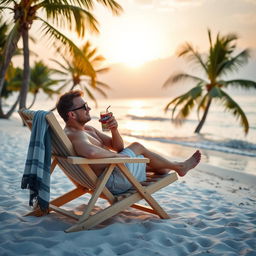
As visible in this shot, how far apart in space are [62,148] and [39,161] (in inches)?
8.2

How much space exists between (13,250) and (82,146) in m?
0.91

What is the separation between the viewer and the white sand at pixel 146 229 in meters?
2.43

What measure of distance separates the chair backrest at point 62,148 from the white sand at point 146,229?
441 mm

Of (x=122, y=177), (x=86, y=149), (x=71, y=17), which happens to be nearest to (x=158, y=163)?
(x=122, y=177)

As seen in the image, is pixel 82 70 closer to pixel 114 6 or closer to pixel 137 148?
pixel 114 6

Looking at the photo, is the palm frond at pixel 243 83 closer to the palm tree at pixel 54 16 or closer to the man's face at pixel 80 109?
the palm tree at pixel 54 16

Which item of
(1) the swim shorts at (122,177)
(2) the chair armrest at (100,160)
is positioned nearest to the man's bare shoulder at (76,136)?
(2) the chair armrest at (100,160)

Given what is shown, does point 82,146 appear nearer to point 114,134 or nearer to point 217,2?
point 114,134

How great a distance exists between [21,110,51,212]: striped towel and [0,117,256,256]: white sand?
0.33 meters

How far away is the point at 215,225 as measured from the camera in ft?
10.1

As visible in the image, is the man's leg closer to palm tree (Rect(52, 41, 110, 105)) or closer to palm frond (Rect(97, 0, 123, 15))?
palm frond (Rect(97, 0, 123, 15))

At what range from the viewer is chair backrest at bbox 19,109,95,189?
2521 mm

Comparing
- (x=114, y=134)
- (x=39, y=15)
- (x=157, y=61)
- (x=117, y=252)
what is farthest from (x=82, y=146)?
(x=157, y=61)

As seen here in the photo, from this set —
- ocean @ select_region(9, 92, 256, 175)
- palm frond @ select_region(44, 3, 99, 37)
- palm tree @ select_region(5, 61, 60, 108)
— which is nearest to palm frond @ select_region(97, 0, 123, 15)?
palm frond @ select_region(44, 3, 99, 37)
